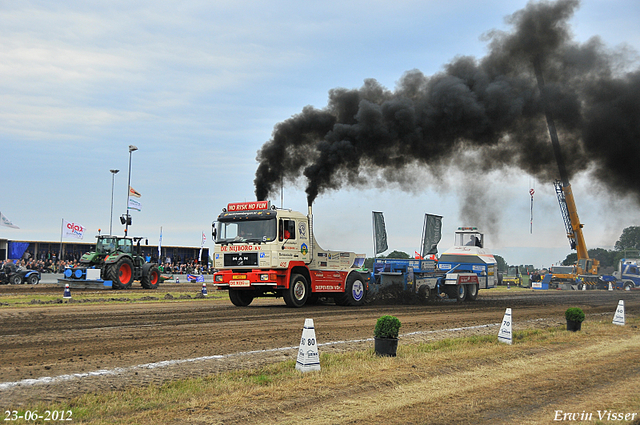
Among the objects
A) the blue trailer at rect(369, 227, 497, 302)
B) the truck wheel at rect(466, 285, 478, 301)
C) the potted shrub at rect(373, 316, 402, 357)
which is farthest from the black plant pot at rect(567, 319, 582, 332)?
the truck wheel at rect(466, 285, 478, 301)

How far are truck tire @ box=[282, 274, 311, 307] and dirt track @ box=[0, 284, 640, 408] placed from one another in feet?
1.89

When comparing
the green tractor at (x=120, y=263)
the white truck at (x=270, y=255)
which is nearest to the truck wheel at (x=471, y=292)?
the white truck at (x=270, y=255)

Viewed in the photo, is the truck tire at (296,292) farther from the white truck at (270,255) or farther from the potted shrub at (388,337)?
the potted shrub at (388,337)

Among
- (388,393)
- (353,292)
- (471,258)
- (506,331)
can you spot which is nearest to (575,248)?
(471,258)

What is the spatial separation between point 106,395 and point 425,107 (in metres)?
21.7

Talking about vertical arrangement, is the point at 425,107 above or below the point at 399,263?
above

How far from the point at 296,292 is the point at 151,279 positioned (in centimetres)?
1639

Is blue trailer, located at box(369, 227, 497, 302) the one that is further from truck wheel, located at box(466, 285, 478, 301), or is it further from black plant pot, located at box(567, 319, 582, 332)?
black plant pot, located at box(567, 319, 582, 332)

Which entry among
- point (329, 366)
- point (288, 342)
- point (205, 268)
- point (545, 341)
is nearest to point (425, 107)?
point (545, 341)

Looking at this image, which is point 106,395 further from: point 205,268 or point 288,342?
point 205,268

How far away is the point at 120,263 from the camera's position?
102 feet

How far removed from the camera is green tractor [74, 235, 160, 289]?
30.9 m

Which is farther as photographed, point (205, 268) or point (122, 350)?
point (205, 268)

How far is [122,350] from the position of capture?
10180 millimetres
